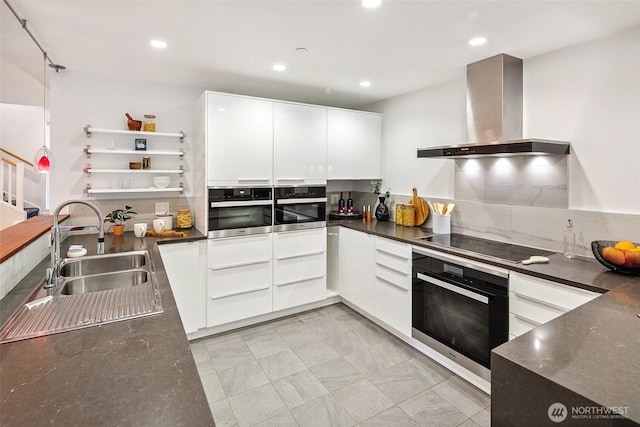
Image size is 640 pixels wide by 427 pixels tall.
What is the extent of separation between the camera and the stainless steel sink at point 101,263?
2121mm

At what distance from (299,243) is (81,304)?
2.16 m

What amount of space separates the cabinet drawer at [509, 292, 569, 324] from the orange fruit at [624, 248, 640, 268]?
423mm

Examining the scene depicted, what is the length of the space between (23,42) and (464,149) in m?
3.36

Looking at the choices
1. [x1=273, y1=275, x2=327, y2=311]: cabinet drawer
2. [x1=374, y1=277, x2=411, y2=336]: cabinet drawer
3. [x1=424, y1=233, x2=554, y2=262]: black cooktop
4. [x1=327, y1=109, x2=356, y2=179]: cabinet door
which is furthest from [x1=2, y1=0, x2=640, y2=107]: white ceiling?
[x1=273, y1=275, x2=327, y2=311]: cabinet drawer

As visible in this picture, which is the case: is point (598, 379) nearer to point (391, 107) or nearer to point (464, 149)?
point (464, 149)

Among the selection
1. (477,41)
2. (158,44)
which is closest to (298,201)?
(158,44)

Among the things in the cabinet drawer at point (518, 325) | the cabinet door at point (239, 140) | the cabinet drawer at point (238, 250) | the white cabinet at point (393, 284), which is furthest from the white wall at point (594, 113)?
the cabinet drawer at point (238, 250)

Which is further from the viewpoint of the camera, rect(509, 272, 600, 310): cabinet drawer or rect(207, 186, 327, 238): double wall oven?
rect(207, 186, 327, 238): double wall oven

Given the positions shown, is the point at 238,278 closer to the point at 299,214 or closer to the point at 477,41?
the point at 299,214

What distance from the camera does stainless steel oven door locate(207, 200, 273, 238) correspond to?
9.94 ft

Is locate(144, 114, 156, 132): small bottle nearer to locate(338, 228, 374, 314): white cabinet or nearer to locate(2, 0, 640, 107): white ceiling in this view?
locate(2, 0, 640, 107): white ceiling

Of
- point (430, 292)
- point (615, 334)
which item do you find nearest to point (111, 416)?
point (615, 334)

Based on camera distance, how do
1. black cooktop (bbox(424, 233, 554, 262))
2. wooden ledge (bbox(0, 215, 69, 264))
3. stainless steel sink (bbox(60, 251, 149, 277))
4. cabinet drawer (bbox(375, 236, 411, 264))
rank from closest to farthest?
wooden ledge (bbox(0, 215, 69, 264)), stainless steel sink (bbox(60, 251, 149, 277)), black cooktop (bbox(424, 233, 554, 262)), cabinet drawer (bbox(375, 236, 411, 264))

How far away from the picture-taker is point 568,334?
1.12 metres
